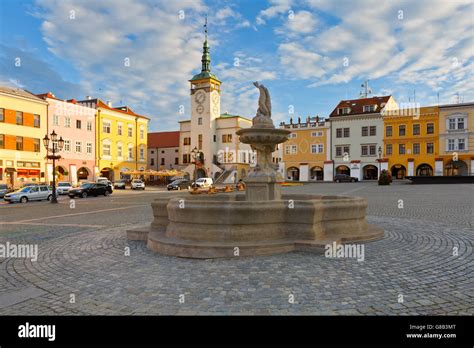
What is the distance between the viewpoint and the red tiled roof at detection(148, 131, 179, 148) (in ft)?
259

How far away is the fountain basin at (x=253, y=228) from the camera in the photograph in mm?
6605

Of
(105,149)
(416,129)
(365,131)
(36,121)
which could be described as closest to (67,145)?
(36,121)

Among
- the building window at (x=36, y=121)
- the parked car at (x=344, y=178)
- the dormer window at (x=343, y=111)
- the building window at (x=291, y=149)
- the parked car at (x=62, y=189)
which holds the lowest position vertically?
the parked car at (x=62, y=189)

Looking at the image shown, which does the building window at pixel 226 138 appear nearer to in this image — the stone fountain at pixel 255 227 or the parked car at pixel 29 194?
the parked car at pixel 29 194

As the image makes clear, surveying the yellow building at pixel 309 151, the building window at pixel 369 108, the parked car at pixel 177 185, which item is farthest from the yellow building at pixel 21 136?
the building window at pixel 369 108

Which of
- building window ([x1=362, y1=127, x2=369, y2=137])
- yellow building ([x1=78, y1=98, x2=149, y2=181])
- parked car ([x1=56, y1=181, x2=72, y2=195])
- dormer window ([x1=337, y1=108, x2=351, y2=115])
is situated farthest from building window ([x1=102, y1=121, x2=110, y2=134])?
building window ([x1=362, y1=127, x2=369, y2=137])

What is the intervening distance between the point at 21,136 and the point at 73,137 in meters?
8.27

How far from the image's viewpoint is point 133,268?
19.5 feet

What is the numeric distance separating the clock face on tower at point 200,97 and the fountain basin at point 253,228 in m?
59.4

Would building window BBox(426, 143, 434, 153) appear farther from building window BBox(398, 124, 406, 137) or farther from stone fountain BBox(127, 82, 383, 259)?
stone fountain BBox(127, 82, 383, 259)

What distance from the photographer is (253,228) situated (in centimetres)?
687

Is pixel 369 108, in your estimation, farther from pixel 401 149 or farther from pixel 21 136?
pixel 21 136

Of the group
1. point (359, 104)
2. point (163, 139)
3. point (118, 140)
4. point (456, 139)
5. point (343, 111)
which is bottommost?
point (456, 139)

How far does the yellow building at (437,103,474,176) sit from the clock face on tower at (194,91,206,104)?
40.9 metres
